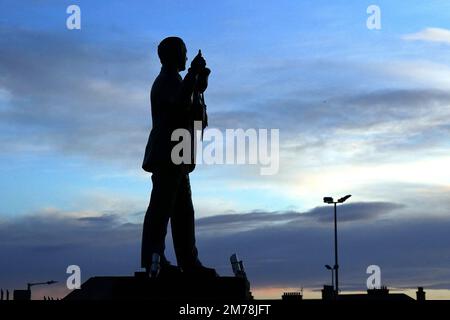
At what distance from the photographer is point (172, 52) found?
1952 centimetres

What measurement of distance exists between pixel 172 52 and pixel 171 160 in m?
2.07

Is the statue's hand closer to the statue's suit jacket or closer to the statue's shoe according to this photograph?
the statue's suit jacket

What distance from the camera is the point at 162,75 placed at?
1941 cm

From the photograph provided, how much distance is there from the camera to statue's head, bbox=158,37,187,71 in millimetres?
19516

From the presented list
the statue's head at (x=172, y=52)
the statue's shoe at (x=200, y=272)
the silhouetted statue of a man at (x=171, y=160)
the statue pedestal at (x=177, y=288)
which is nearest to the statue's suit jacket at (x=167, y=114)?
the silhouetted statue of a man at (x=171, y=160)

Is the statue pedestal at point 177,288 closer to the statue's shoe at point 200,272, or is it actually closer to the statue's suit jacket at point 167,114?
the statue's shoe at point 200,272

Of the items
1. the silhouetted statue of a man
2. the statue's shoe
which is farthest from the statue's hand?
the statue's shoe

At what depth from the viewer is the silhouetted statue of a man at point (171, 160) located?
1884 centimetres

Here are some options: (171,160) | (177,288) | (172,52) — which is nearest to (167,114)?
(171,160)

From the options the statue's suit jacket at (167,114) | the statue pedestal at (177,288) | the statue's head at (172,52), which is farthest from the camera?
the statue's head at (172,52)

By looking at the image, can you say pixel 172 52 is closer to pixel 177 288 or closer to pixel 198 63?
pixel 198 63
